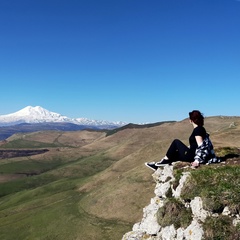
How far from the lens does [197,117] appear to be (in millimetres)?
22672

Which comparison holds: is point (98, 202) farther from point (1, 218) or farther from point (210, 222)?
point (210, 222)

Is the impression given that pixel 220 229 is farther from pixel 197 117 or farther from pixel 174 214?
pixel 197 117

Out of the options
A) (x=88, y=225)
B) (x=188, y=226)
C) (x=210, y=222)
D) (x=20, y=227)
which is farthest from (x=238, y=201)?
(x=20, y=227)

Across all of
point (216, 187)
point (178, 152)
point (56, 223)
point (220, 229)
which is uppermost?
point (178, 152)

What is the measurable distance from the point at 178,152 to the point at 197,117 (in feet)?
11.3

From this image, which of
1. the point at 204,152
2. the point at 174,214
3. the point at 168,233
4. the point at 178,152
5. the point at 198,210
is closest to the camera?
the point at 198,210

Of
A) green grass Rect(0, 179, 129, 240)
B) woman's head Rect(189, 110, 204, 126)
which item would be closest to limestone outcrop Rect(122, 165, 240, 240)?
woman's head Rect(189, 110, 204, 126)

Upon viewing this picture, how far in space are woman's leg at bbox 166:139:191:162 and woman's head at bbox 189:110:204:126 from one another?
2252 mm

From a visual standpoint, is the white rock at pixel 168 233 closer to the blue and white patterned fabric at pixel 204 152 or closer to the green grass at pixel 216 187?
the green grass at pixel 216 187

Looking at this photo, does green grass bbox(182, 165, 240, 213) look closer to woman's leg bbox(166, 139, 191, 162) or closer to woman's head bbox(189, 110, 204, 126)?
woman's leg bbox(166, 139, 191, 162)

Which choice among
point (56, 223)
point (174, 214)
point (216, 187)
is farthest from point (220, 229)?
point (56, 223)

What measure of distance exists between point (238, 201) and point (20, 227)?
11090 centimetres

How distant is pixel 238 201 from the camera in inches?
707

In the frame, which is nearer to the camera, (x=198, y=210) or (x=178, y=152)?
(x=198, y=210)
